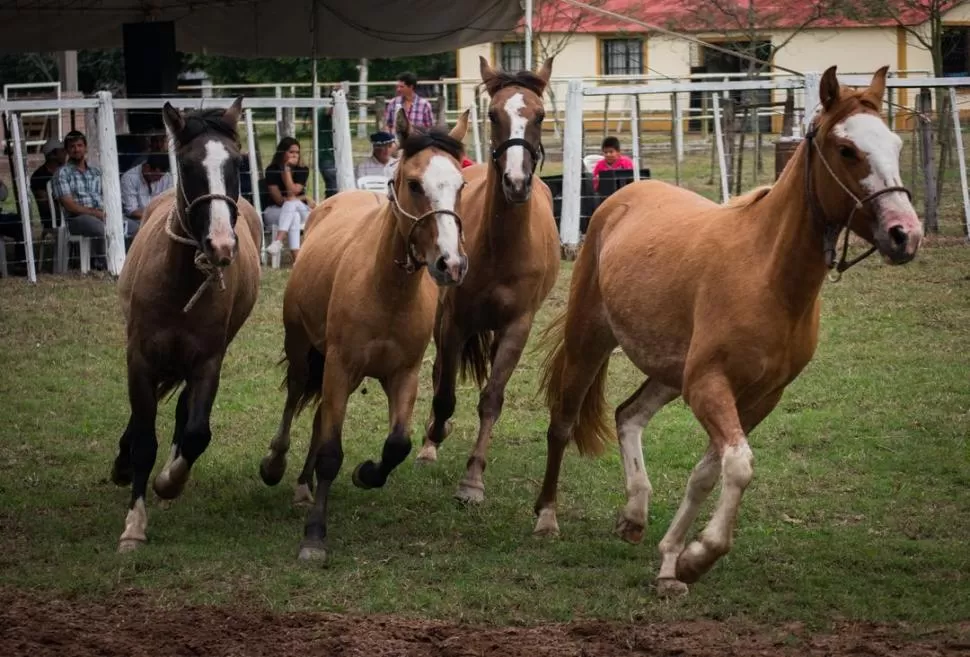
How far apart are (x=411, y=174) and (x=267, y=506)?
2.34m

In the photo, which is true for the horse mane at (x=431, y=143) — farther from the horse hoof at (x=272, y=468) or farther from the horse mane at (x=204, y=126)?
the horse hoof at (x=272, y=468)

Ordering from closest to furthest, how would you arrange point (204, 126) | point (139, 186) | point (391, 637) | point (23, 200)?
point (391, 637)
point (204, 126)
point (23, 200)
point (139, 186)

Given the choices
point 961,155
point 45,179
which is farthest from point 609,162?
point 45,179

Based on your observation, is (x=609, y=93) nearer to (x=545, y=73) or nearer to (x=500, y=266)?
(x=545, y=73)

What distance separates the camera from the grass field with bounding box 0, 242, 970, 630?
5953 millimetres

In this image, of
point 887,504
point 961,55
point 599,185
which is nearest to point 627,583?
point 887,504

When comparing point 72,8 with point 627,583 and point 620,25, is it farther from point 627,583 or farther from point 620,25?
point 620,25

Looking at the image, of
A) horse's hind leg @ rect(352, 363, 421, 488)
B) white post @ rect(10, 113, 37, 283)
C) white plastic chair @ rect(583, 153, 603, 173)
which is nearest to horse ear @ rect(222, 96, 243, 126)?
horse's hind leg @ rect(352, 363, 421, 488)

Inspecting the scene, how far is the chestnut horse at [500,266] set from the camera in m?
7.98

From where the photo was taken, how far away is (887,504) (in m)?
7.35

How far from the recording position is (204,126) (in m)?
6.85

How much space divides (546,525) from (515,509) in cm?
65

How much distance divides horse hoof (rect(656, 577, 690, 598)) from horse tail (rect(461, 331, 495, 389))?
3.43 m

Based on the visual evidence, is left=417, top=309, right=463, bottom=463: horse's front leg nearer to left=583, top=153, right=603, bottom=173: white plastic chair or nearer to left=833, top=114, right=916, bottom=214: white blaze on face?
left=833, top=114, right=916, bottom=214: white blaze on face
